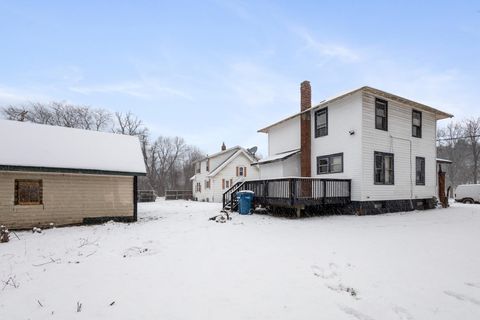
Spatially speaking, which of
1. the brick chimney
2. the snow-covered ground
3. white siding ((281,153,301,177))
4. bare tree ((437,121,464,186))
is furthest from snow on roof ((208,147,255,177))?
bare tree ((437,121,464,186))

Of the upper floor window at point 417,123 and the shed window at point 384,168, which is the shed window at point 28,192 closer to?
the shed window at point 384,168

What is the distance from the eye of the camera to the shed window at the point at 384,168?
14695 millimetres

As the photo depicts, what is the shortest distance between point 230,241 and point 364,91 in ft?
36.7

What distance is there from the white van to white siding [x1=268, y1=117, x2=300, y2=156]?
18048 mm

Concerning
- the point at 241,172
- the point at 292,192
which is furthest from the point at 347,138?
the point at 241,172

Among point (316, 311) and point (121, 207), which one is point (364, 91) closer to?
point (316, 311)

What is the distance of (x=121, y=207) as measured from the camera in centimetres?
1352

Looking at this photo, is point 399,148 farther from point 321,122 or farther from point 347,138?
point 321,122

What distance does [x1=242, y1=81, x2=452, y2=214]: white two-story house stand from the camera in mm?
14000

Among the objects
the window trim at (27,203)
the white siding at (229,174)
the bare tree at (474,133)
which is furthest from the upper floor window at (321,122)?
the bare tree at (474,133)

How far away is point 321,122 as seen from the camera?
1650 centimetres

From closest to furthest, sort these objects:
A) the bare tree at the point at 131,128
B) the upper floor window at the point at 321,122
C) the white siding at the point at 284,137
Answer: the upper floor window at the point at 321,122 → the white siding at the point at 284,137 → the bare tree at the point at 131,128

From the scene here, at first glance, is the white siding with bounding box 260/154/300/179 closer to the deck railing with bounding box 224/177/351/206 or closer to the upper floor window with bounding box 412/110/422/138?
the deck railing with bounding box 224/177/351/206

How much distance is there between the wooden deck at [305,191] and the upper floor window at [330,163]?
4.42 feet
